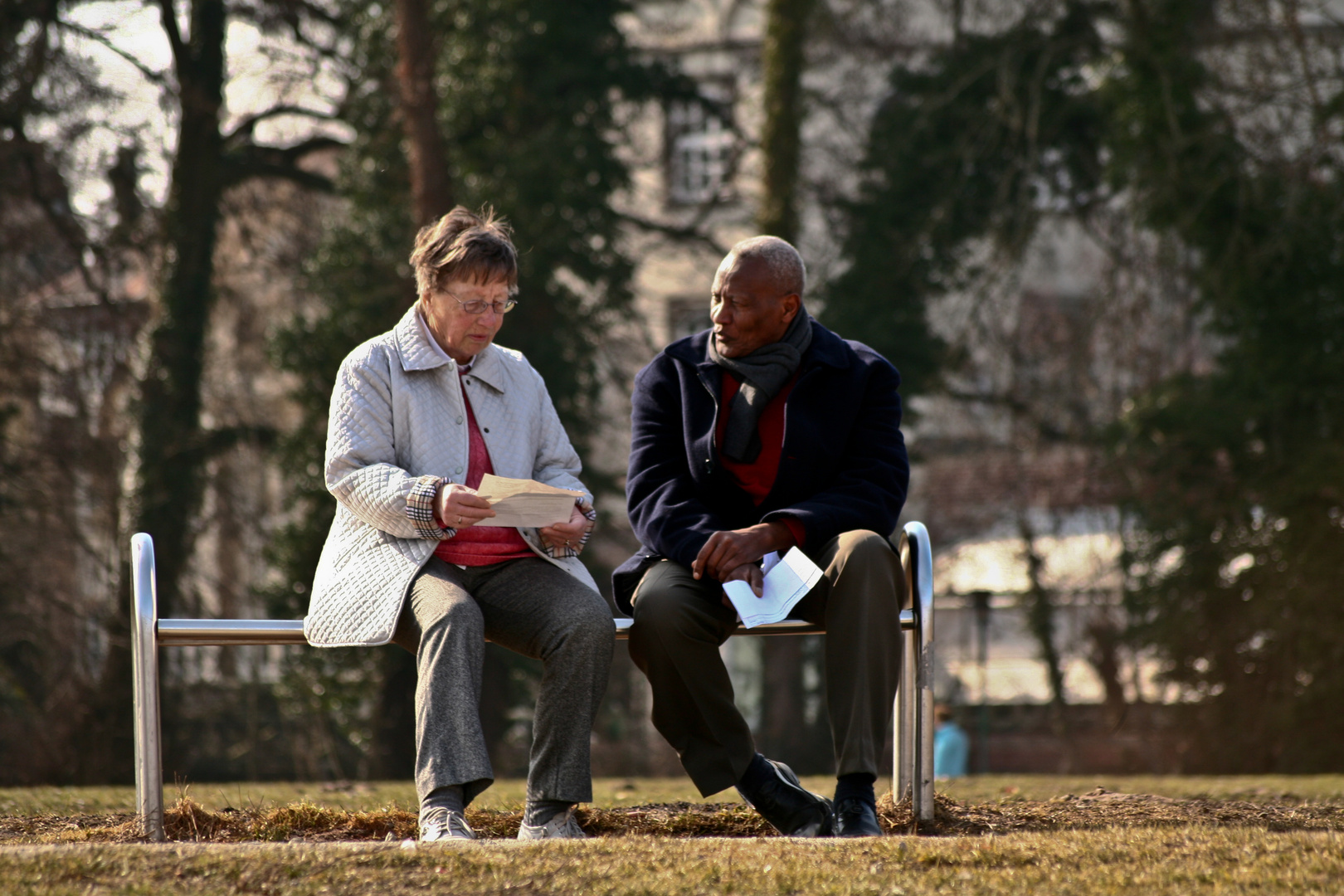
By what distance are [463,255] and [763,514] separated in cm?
106

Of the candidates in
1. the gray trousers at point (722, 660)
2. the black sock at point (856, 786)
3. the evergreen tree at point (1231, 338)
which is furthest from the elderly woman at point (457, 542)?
the evergreen tree at point (1231, 338)

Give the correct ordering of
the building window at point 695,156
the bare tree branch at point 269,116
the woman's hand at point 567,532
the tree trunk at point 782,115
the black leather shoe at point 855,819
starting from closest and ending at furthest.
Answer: the black leather shoe at point 855,819 → the woman's hand at point 567,532 → the tree trunk at point 782,115 → the bare tree branch at point 269,116 → the building window at point 695,156

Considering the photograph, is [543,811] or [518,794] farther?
[518,794]

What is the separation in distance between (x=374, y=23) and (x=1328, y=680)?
1005 cm

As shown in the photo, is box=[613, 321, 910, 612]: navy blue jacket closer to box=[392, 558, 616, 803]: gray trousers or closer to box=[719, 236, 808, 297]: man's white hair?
box=[719, 236, 808, 297]: man's white hair

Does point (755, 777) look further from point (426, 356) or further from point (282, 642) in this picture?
point (426, 356)

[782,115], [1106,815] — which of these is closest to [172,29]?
[782,115]

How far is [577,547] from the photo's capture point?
13.8ft

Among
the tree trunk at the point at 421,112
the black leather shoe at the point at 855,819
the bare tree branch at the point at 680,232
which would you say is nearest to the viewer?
the black leather shoe at the point at 855,819

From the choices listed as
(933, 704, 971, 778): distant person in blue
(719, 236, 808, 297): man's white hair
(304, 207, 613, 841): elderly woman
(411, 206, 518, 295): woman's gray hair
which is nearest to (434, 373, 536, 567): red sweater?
(304, 207, 613, 841): elderly woman

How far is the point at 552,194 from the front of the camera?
14.4 meters

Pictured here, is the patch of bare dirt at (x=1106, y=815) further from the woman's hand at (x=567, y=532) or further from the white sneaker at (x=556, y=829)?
the woman's hand at (x=567, y=532)

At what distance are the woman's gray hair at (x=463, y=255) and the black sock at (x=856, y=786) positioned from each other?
5.20 feet

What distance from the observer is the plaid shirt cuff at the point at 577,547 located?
414 cm
